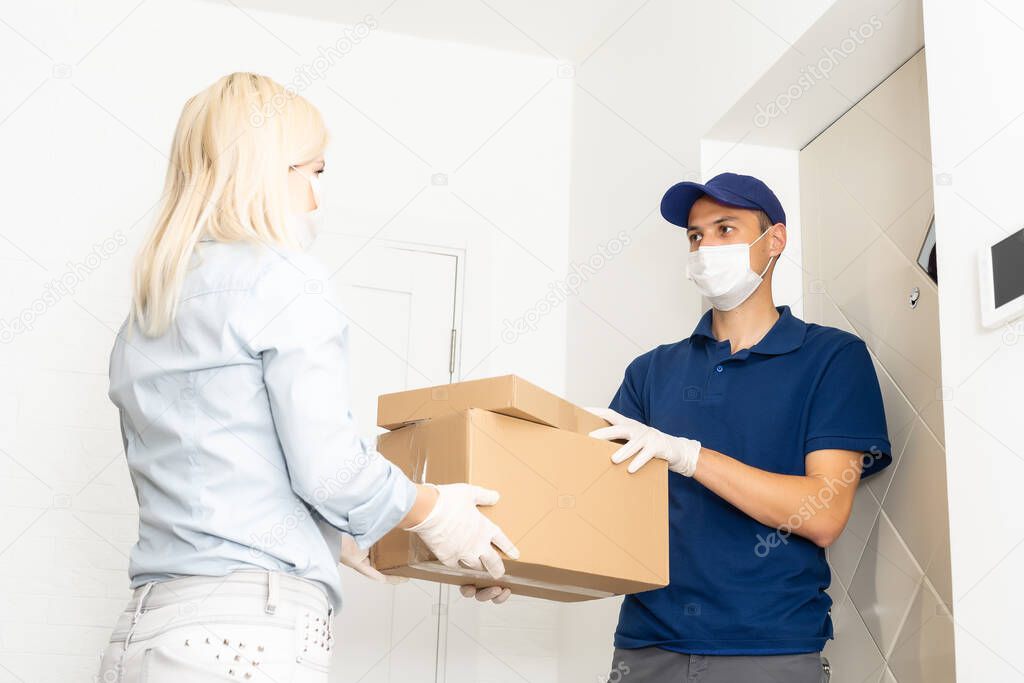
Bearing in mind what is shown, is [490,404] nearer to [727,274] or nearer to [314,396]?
[314,396]

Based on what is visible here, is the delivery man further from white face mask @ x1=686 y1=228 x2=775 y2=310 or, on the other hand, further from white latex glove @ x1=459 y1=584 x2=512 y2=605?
white latex glove @ x1=459 y1=584 x2=512 y2=605

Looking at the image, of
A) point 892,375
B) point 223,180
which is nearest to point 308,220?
point 223,180

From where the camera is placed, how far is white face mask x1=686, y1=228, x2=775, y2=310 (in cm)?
210

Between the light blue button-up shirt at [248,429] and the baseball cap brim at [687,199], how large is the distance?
1.05 meters

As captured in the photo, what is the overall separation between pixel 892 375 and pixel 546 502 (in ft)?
2.89

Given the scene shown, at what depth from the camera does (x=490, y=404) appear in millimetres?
1599

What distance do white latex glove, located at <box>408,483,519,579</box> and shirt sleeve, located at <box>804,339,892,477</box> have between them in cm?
66

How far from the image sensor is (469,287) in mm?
3236

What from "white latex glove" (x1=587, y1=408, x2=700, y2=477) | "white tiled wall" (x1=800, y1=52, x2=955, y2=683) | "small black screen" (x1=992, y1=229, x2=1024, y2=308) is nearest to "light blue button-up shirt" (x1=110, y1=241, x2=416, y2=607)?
"white latex glove" (x1=587, y1=408, x2=700, y2=477)

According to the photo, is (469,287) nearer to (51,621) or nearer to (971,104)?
(51,621)

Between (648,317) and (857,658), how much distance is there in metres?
1.05

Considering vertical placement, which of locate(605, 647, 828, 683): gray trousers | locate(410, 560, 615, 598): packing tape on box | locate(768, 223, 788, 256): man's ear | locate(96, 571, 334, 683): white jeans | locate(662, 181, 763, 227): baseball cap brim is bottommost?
locate(605, 647, 828, 683): gray trousers

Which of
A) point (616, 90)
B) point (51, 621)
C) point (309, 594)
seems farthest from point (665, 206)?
point (51, 621)

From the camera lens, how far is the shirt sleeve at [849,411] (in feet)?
6.13
